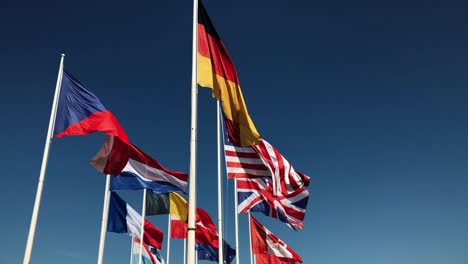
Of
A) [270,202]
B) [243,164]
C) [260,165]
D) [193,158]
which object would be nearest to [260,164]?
[260,165]

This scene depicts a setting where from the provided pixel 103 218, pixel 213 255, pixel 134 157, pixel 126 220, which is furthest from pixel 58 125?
pixel 213 255

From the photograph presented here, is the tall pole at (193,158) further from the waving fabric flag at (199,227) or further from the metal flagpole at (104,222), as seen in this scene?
the waving fabric flag at (199,227)

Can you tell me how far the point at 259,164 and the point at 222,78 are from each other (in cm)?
784

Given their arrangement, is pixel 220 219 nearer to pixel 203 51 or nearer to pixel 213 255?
pixel 203 51

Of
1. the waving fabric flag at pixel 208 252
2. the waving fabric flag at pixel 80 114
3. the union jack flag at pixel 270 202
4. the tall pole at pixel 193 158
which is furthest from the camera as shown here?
the waving fabric flag at pixel 208 252

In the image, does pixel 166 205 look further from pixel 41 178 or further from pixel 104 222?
pixel 41 178

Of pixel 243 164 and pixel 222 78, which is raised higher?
pixel 222 78

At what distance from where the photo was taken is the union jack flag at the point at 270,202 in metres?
21.8

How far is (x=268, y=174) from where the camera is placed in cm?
1839


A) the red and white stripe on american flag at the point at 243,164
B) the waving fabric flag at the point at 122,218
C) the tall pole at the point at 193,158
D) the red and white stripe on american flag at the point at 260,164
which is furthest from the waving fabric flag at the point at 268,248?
the tall pole at the point at 193,158

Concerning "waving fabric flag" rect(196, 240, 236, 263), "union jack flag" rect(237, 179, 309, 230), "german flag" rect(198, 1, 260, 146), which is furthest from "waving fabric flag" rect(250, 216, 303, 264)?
"german flag" rect(198, 1, 260, 146)

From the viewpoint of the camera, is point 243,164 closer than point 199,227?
Yes

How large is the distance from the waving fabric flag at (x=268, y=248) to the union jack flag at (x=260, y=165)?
251 inches

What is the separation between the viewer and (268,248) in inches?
995
